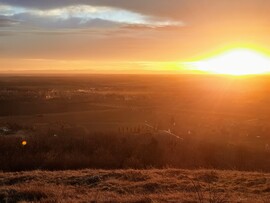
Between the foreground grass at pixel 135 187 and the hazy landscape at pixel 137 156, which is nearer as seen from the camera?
the foreground grass at pixel 135 187

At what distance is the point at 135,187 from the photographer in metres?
12.6

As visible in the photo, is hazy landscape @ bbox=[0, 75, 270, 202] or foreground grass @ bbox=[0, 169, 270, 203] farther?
hazy landscape @ bbox=[0, 75, 270, 202]

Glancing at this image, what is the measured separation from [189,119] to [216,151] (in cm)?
2584

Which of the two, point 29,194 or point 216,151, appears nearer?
point 29,194

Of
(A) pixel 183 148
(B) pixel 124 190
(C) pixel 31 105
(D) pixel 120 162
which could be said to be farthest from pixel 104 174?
(C) pixel 31 105

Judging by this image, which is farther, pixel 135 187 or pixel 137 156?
pixel 137 156

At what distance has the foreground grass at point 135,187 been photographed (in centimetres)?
1034

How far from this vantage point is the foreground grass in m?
10.3

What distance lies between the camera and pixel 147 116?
59750 mm

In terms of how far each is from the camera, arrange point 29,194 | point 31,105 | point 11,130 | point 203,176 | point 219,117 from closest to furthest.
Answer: point 29,194
point 203,176
point 11,130
point 219,117
point 31,105

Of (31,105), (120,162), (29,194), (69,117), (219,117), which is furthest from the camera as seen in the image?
(31,105)

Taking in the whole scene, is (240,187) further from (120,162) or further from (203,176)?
(120,162)

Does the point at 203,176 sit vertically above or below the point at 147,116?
above

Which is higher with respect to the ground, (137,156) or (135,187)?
(135,187)
